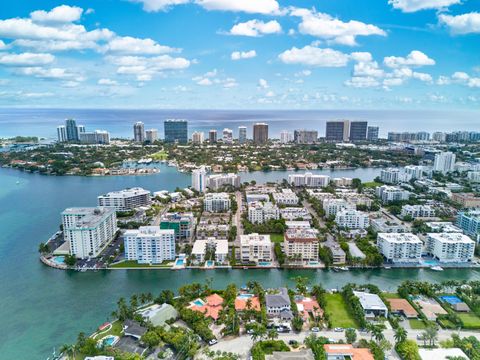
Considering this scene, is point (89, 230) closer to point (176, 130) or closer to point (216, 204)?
point (216, 204)

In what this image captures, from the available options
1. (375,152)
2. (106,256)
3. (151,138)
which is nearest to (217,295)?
(106,256)

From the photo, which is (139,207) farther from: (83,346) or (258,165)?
→ (258,165)

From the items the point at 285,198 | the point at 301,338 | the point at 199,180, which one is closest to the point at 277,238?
the point at 285,198

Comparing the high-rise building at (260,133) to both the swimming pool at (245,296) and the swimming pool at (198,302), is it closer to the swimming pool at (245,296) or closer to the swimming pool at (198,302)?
the swimming pool at (245,296)

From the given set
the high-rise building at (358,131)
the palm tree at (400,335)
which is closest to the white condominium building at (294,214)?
the palm tree at (400,335)

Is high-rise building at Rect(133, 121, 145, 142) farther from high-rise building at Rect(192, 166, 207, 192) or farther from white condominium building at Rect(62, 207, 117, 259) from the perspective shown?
white condominium building at Rect(62, 207, 117, 259)
